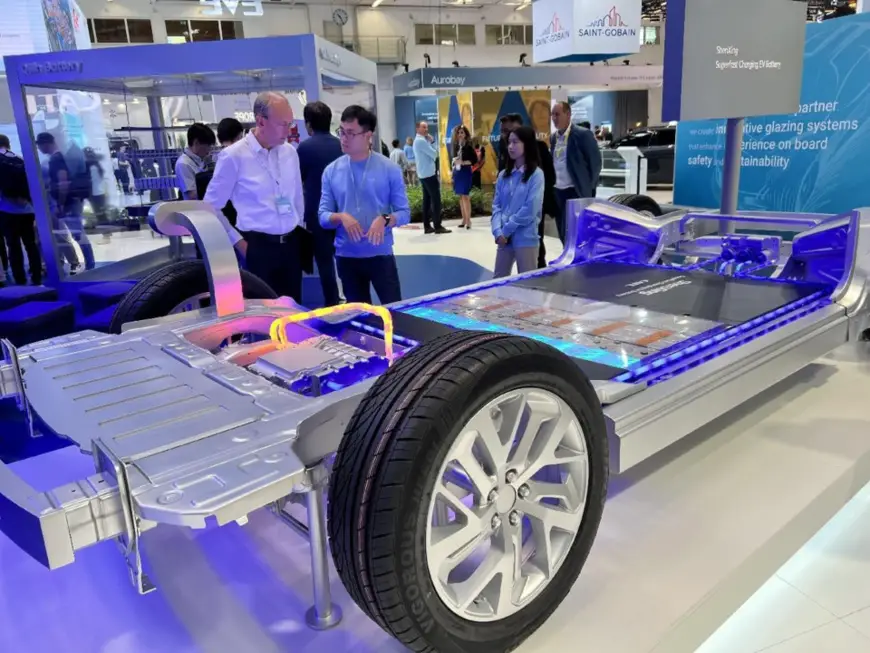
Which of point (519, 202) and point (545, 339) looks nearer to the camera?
point (545, 339)

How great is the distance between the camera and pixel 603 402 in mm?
2043

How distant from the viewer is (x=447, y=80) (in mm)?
20469

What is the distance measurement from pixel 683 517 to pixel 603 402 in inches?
22.5

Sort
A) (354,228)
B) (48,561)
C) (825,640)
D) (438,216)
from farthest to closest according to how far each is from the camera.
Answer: (438,216), (354,228), (825,640), (48,561)

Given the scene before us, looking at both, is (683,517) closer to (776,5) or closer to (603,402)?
(603,402)

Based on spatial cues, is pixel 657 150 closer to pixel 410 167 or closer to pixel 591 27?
pixel 591 27

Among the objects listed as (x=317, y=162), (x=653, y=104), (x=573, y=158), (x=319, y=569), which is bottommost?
(x=319, y=569)

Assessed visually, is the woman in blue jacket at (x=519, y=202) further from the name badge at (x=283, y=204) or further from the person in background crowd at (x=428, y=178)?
the person in background crowd at (x=428, y=178)

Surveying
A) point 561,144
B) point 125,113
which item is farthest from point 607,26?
point 125,113

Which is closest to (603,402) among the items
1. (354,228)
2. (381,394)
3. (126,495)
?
(381,394)

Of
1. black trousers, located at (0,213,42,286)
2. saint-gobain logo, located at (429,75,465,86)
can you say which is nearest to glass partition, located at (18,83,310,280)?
black trousers, located at (0,213,42,286)

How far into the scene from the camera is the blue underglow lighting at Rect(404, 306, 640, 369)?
94.0 inches

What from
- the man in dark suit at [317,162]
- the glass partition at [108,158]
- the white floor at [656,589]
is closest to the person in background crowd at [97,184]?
the glass partition at [108,158]

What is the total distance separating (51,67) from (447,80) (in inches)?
611
